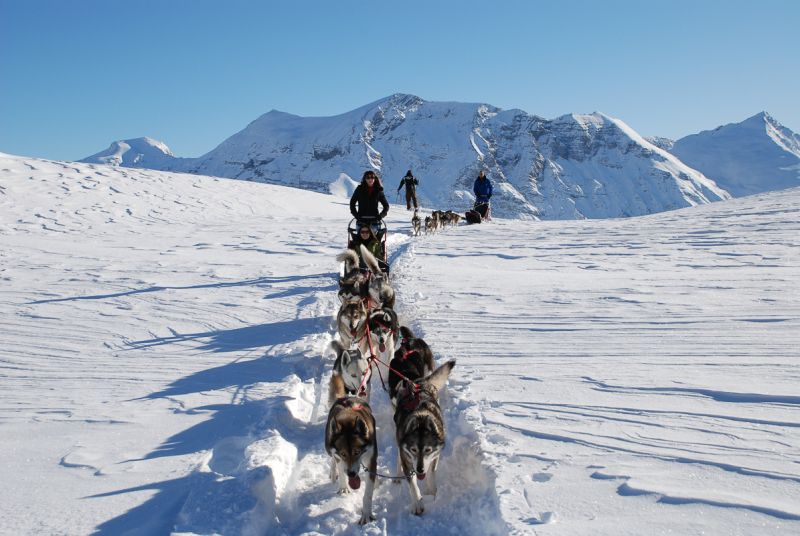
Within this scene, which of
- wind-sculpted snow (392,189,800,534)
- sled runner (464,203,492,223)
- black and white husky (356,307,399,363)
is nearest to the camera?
wind-sculpted snow (392,189,800,534)

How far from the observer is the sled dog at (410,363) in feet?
15.5

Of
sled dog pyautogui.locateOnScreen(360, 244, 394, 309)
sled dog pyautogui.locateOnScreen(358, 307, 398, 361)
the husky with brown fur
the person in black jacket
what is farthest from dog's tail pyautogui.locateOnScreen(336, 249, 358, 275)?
the husky with brown fur

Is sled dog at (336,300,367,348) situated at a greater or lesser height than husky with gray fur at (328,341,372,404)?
greater

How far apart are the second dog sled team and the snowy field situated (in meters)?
0.26

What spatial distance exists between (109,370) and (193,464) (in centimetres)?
241

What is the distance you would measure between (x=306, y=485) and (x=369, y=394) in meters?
1.30

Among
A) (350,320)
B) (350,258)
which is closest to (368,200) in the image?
(350,258)

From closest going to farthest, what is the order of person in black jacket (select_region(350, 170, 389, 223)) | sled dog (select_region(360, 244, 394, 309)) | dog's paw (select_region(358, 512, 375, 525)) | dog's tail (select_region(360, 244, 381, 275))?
dog's paw (select_region(358, 512, 375, 525))
sled dog (select_region(360, 244, 394, 309))
dog's tail (select_region(360, 244, 381, 275))
person in black jacket (select_region(350, 170, 389, 223))

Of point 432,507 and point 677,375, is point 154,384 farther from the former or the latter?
point 677,375

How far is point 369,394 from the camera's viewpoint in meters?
5.01

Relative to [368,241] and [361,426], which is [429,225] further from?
[361,426]

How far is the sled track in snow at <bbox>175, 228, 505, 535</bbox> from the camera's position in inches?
127

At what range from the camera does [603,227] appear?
17219mm

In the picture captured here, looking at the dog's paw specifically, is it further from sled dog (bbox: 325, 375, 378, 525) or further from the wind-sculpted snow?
the wind-sculpted snow
